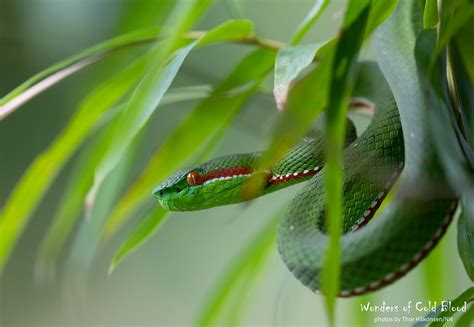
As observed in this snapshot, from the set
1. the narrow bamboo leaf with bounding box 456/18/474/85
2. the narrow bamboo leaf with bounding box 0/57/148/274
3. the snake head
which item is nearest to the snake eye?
the snake head

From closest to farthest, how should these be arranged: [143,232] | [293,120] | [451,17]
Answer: [293,120] < [451,17] < [143,232]

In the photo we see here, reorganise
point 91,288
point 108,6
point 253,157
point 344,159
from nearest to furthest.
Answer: point 344,159
point 253,157
point 108,6
point 91,288

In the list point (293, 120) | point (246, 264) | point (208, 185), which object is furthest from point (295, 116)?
point (246, 264)

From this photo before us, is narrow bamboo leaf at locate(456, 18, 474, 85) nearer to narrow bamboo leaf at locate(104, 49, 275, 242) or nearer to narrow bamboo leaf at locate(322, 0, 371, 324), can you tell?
narrow bamboo leaf at locate(322, 0, 371, 324)

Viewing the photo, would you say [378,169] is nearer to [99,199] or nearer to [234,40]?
[234,40]

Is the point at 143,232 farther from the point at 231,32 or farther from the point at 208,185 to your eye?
the point at 231,32

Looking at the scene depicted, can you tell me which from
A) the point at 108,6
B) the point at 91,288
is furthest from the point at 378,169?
the point at 91,288
